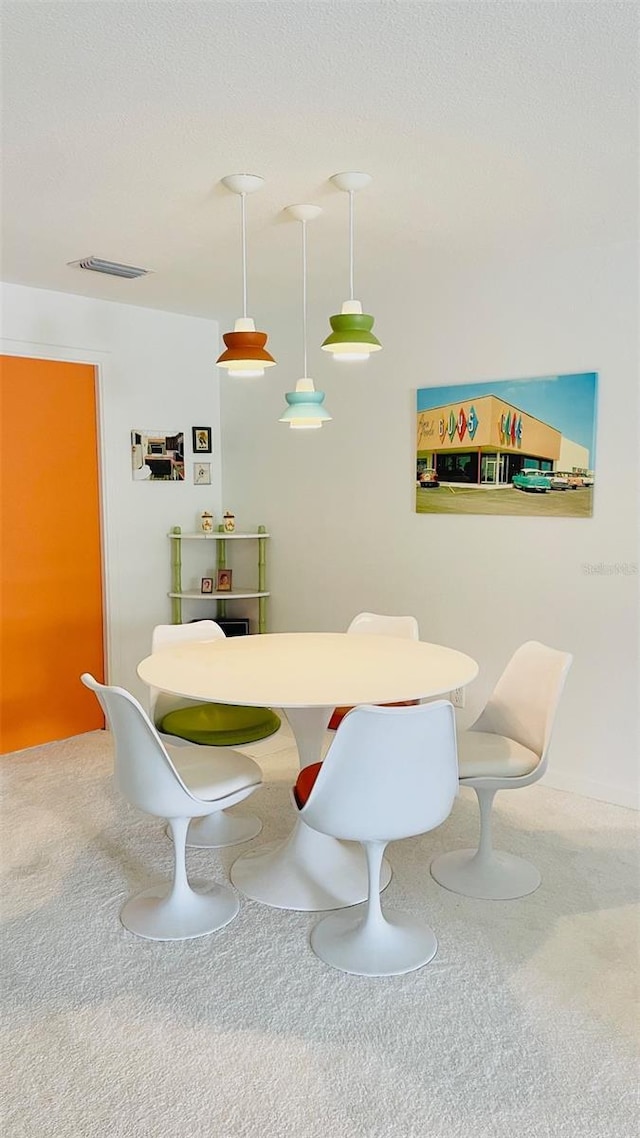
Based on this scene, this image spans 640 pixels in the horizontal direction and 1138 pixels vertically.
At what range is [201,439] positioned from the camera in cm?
509

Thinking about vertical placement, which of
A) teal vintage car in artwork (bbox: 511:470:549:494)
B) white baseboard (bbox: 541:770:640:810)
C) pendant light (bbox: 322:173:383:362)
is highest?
pendant light (bbox: 322:173:383:362)

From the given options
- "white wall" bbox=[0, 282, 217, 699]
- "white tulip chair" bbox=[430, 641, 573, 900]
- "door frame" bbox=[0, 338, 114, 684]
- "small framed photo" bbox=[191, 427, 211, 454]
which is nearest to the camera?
"white tulip chair" bbox=[430, 641, 573, 900]

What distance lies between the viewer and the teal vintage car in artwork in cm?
370

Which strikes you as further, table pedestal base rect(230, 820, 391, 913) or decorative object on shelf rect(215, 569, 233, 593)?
decorative object on shelf rect(215, 569, 233, 593)

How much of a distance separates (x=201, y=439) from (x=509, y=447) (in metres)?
2.06

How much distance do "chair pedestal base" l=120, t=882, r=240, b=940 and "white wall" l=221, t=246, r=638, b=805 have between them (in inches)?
70.1

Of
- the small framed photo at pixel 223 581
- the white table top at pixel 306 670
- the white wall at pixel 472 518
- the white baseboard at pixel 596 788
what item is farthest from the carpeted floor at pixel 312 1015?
the small framed photo at pixel 223 581

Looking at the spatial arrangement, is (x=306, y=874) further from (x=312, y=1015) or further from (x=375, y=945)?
(x=312, y=1015)

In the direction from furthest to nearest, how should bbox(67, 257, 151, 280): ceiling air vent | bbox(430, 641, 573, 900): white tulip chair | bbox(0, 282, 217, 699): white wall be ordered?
bbox(0, 282, 217, 699): white wall, bbox(67, 257, 151, 280): ceiling air vent, bbox(430, 641, 573, 900): white tulip chair

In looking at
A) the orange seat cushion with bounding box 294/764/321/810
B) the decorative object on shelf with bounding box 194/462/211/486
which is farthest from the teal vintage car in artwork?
the decorative object on shelf with bounding box 194/462/211/486

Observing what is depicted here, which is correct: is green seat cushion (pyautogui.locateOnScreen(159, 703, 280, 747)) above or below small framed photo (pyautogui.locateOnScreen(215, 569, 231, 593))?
below

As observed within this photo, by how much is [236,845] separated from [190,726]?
50 centimetres

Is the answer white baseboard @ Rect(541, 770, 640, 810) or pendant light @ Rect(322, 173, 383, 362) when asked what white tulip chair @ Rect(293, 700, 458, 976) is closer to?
pendant light @ Rect(322, 173, 383, 362)

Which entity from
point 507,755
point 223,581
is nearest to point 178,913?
point 507,755
